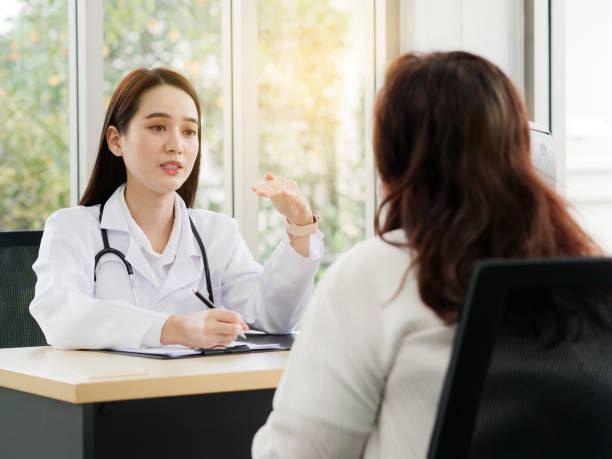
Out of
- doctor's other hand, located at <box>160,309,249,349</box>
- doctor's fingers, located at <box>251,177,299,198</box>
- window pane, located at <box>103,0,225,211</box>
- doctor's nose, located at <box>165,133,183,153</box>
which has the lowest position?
doctor's other hand, located at <box>160,309,249,349</box>

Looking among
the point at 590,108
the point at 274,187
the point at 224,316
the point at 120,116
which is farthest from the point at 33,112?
the point at 590,108

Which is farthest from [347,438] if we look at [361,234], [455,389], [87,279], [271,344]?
[361,234]

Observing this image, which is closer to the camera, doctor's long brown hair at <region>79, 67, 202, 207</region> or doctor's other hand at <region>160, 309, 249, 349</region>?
doctor's other hand at <region>160, 309, 249, 349</region>

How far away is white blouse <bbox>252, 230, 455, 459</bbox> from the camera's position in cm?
80

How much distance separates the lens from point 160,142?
6.51ft

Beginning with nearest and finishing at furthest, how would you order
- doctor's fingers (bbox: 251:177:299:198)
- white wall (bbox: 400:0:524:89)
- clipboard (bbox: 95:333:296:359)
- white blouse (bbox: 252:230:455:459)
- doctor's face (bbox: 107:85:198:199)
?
white blouse (bbox: 252:230:455:459) → clipboard (bbox: 95:333:296:359) → doctor's fingers (bbox: 251:177:299:198) → doctor's face (bbox: 107:85:198:199) → white wall (bbox: 400:0:524:89)

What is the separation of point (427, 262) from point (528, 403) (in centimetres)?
17

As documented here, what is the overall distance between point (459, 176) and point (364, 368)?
0.71 ft

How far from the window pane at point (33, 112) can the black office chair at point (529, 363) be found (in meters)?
2.63

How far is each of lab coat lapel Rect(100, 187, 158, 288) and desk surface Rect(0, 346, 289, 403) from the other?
339 mm

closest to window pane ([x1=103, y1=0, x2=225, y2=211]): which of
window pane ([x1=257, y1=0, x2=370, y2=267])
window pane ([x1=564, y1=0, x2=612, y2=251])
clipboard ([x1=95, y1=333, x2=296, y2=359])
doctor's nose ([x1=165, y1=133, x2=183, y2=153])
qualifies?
window pane ([x1=257, y1=0, x2=370, y2=267])

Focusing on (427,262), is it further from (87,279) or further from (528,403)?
(87,279)

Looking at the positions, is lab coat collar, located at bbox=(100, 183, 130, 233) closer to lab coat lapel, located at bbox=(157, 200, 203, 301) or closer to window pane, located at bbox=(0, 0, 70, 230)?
lab coat lapel, located at bbox=(157, 200, 203, 301)

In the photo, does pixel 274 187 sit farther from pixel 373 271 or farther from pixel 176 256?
pixel 373 271
